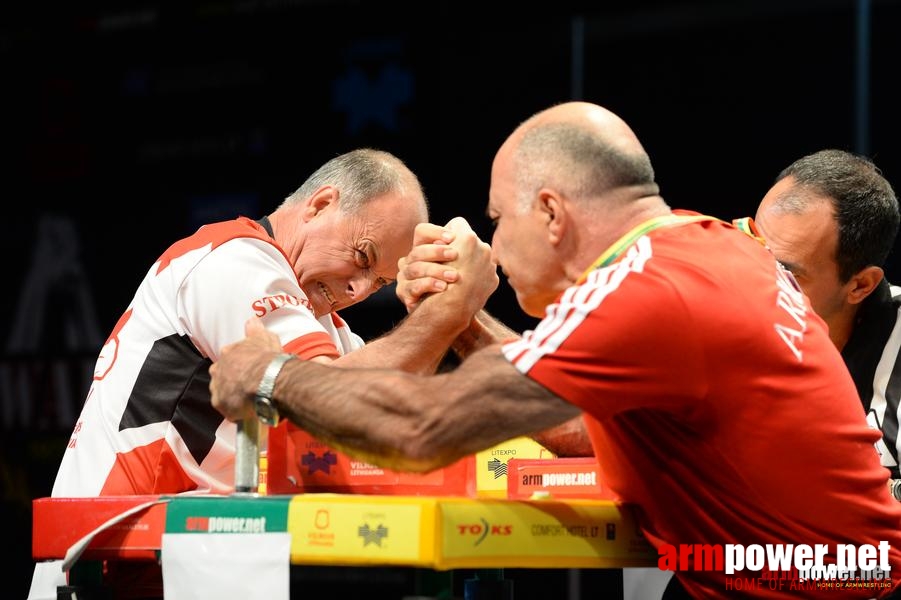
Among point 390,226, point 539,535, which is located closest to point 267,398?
point 539,535

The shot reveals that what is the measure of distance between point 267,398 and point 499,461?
65 cm

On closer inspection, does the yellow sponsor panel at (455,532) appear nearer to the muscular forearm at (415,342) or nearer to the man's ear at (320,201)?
the muscular forearm at (415,342)

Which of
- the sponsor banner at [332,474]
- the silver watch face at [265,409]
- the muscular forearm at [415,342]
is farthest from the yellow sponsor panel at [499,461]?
the silver watch face at [265,409]

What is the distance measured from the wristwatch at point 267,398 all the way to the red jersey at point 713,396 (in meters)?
0.33

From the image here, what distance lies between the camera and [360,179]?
7.97ft

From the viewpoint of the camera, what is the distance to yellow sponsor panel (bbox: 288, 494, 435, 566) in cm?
130

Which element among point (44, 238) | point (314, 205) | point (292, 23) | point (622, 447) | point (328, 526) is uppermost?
point (292, 23)

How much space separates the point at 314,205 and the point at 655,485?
3.81 feet

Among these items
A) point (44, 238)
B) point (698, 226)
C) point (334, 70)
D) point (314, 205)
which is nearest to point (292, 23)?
point (334, 70)

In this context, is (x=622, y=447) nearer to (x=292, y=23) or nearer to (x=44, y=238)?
(x=292, y=23)

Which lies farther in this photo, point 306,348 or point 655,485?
point 306,348

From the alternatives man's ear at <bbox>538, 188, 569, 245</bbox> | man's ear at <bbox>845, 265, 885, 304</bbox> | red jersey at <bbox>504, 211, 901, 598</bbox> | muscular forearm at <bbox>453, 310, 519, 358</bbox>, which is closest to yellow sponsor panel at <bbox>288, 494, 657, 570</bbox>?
red jersey at <bbox>504, 211, 901, 598</bbox>

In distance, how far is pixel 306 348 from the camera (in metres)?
1.98

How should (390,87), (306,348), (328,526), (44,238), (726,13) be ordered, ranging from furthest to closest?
(44,238) < (390,87) < (726,13) < (306,348) < (328,526)
